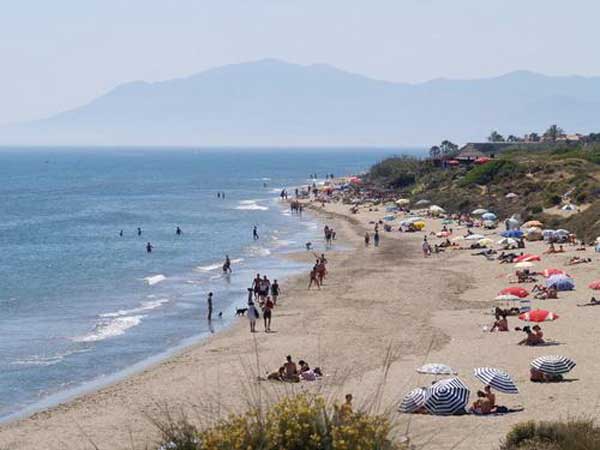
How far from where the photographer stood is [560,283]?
1205 inches

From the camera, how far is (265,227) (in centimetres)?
6638

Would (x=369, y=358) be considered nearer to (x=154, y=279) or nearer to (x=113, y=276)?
(x=154, y=279)

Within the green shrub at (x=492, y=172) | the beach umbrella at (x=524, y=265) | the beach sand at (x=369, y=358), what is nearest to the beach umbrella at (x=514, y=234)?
the beach sand at (x=369, y=358)

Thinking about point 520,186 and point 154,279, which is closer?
point 154,279

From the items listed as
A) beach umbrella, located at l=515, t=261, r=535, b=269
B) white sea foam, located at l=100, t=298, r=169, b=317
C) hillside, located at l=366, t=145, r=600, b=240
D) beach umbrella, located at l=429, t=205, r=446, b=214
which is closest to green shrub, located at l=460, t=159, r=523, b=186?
hillside, located at l=366, t=145, r=600, b=240


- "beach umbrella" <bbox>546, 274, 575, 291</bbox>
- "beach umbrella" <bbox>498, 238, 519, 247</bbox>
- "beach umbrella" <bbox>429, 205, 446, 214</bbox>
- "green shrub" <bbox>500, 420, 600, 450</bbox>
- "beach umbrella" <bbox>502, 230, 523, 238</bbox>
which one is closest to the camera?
"green shrub" <bbox>500, 420, 600, 450</bbox>

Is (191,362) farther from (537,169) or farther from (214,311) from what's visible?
(537,169)

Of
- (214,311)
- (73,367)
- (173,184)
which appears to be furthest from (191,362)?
(173,184)

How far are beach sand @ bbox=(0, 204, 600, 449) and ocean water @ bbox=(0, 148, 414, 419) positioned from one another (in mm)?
2048

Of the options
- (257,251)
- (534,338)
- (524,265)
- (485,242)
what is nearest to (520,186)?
(485,242)

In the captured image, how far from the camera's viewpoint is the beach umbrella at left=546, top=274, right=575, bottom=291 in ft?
100

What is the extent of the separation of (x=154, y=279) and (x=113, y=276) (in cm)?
249

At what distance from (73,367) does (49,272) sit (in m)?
21.8

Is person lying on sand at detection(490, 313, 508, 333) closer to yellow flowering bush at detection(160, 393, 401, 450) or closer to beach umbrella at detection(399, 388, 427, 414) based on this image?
beach umbrella at detection(399, 388, 427, 414)
